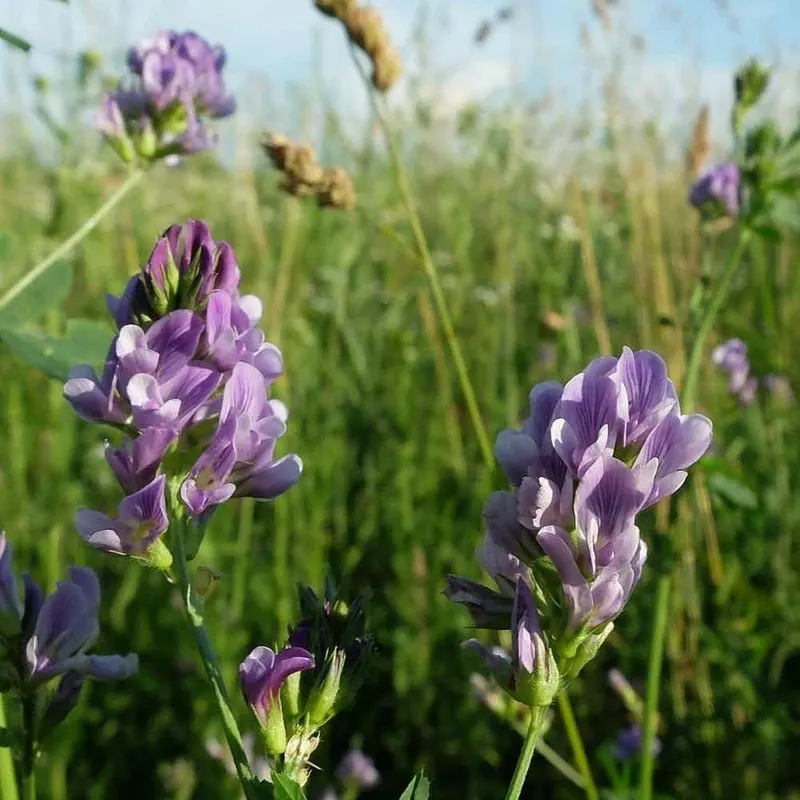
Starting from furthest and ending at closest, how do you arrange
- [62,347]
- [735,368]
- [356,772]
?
[735,368] < [356,772] < [62,347]

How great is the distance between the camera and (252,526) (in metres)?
2.76

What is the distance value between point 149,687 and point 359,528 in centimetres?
74

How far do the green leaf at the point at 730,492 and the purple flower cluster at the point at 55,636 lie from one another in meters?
1.13

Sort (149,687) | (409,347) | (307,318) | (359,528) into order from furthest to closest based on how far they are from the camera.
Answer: (307,318) < (409,347) < (359,528) < (149,687)

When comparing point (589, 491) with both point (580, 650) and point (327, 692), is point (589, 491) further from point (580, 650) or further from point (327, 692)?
point (327, 692)

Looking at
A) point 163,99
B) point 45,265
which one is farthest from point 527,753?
point 163,99

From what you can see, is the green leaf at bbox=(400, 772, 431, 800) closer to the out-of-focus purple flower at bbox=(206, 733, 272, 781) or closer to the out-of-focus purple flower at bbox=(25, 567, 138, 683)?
the out-of-focus purple flower at bbox=(25, 567, 138, 683)

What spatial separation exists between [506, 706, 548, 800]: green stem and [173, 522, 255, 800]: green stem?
0.17 m

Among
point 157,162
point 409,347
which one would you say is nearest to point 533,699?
point 157,162

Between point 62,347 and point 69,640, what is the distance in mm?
543

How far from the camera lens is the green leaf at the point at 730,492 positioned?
1.66 metres

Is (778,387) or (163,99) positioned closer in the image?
(163,99)

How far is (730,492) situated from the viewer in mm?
1667

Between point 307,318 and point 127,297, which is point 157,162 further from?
point 307,318
